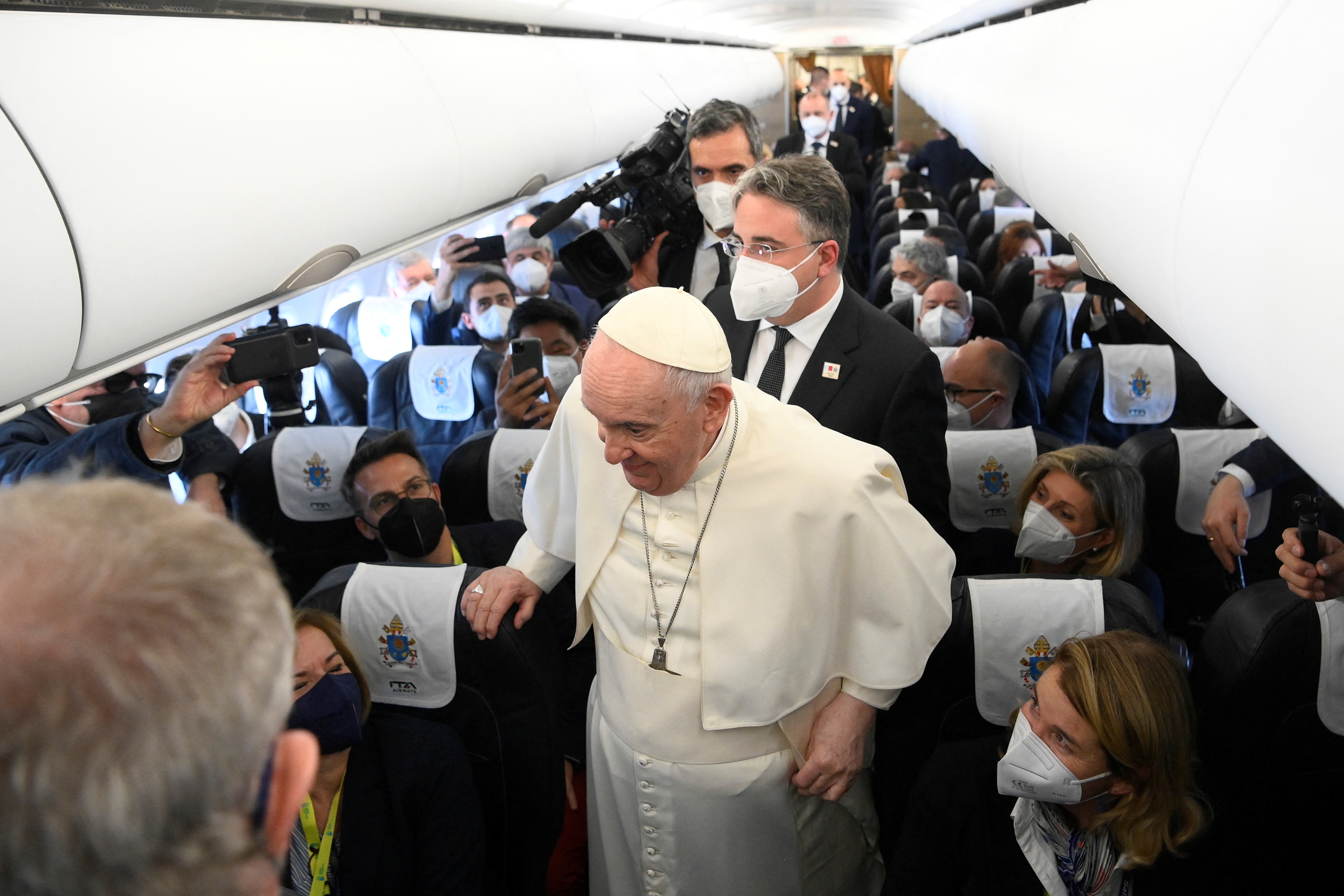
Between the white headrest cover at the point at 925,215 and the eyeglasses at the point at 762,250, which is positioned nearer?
the eyeglasses at the point at 762,250

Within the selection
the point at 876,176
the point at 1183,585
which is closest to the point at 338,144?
the point at 1183,585

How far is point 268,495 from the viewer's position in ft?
11.4

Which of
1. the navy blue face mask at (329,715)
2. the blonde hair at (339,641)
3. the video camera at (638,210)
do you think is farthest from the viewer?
the video camera at (638,210)

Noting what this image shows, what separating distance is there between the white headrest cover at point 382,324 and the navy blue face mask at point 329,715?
15.2 feet

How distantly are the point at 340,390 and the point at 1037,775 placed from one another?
143 inches

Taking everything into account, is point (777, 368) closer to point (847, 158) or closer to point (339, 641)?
point (339, 641)

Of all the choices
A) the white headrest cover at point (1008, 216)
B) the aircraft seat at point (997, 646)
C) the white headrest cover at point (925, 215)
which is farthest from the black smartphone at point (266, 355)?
the white headrest cover at point (1008, 216)

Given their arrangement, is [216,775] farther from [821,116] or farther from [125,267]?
[821,116]

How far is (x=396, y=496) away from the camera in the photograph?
116 inches

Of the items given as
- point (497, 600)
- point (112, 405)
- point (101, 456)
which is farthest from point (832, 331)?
point (112, 405)

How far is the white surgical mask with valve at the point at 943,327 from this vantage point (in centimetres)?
446

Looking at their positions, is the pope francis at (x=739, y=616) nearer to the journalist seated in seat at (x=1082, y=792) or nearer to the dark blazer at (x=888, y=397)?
the journalist seated in seat at (x=1082, y=792)

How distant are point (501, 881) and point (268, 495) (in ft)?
5.85

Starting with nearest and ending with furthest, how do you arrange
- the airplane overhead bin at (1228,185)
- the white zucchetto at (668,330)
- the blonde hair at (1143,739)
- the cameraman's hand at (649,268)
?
the airplane overhead bin at (1228,185)
the white zucchetto at (668,330)
the blonde hair at (1143,739)
the cameraman's hand at (649,268)
